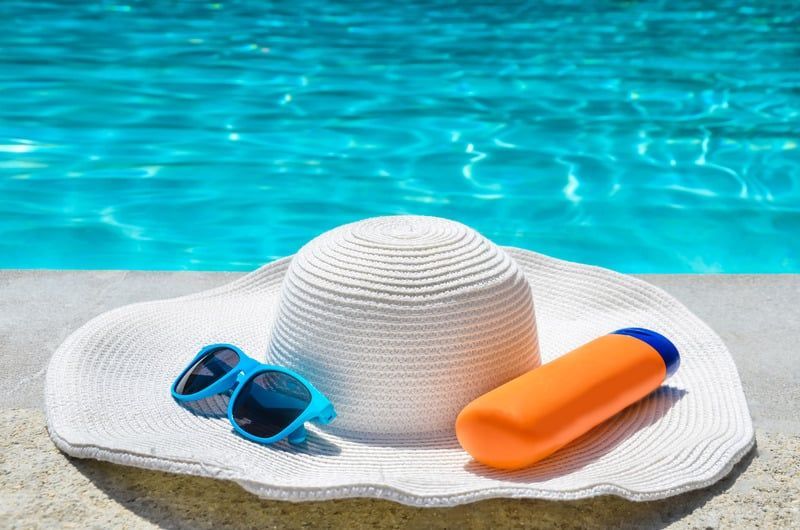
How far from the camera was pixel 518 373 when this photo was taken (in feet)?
6.95

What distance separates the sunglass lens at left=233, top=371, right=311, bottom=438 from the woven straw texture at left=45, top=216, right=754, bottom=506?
41 millimetres

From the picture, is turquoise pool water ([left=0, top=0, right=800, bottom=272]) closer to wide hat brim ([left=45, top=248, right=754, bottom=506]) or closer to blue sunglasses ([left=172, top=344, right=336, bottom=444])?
wide hat brim ([left=45, top=248, right=754, bottom=506])

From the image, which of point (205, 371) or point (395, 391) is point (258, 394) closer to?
point (205, 371)

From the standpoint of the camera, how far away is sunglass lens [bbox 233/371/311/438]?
6.43 ft

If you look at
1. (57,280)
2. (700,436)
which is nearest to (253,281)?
(57,280)

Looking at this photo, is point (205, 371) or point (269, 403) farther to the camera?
point (205, 371)

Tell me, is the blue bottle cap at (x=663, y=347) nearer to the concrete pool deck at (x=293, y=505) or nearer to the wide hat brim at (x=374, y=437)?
the wide hat brim at (x=374, y=437)

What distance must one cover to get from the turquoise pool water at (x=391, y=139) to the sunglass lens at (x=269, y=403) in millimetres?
2373

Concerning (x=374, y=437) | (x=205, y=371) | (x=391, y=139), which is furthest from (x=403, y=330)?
(x=391, y=139)

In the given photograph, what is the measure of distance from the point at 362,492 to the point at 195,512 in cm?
39

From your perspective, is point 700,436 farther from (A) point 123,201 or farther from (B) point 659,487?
(A) point 123,201

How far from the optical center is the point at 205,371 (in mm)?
2105

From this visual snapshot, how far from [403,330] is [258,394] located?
1.03ft

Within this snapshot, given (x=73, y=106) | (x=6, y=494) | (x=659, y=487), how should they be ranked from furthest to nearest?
1. (x=73, y=106)
2. (x=6, y=494)
3. (x=659, y=487)
